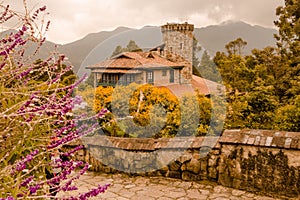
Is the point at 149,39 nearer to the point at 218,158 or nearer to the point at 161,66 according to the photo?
the point at 161,66

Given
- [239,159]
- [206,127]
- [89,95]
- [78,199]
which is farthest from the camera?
[89,95]

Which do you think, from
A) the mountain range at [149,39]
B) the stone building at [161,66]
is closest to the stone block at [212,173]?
the mountain range at [149,39]

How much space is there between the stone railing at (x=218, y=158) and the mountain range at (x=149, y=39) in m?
15.4

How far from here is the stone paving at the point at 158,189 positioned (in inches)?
183

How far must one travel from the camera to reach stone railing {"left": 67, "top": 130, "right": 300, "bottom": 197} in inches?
179

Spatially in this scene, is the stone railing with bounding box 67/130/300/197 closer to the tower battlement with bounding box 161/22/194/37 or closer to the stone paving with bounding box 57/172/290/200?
the stone paving with bounding box 57/172/290/200

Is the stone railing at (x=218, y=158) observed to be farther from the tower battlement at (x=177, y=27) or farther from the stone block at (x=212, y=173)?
the tower battlement at (x=177, y=27)

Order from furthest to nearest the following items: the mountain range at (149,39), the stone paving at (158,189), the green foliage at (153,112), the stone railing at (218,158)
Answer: the mountain range at (149,39), the green foliage at (153,112), the stone paving at (158,189), the stone railing at (218,158)

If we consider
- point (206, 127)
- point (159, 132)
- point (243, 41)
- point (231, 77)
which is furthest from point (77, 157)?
point (243, 41)

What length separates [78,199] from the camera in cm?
152

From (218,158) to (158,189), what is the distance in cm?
106

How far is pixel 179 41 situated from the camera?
33.7 metres

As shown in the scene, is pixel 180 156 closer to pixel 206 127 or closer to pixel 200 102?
pixel 206 127

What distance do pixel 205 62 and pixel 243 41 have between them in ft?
81.0
